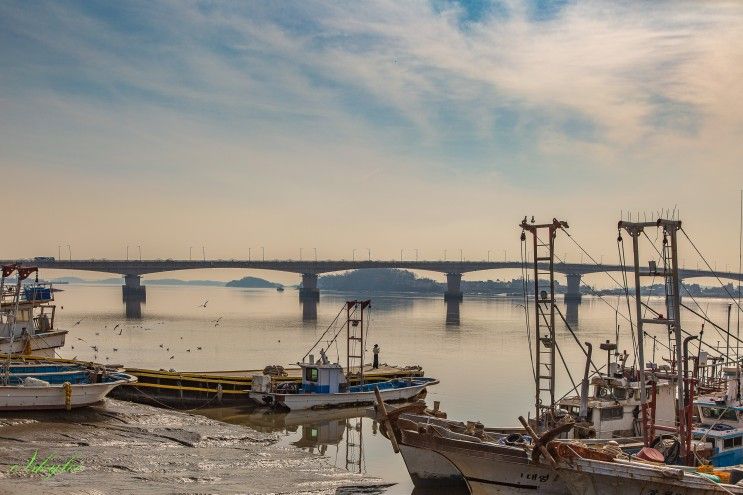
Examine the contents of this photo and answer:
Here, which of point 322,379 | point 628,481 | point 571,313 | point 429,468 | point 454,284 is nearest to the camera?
point 628,481

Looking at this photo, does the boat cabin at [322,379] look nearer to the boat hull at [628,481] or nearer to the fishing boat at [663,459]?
the fishing boat at [663,459]

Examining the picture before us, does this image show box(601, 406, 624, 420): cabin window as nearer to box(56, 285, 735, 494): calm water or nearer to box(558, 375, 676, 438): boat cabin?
box(558, 375, 676, 438): boat cabin

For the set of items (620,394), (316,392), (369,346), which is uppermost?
(620,394)

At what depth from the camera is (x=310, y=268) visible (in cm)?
16900

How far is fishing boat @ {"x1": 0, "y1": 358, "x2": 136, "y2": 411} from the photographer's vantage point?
31.0 m

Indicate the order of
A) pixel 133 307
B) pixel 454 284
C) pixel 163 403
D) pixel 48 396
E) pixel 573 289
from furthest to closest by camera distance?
pixel 573 289
pixel 454 284
pixel 133 307
pixel 163 403
pixel 48 396

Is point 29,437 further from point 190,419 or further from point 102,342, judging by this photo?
point 102,342

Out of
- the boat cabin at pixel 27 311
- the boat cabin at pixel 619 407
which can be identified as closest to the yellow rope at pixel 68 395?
the boat cabin at pixel 27 311

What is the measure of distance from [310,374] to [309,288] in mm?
131274

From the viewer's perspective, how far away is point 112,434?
29.6 m

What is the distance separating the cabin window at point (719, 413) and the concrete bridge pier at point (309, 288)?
142 meters

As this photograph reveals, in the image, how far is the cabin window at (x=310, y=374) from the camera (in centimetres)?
3909

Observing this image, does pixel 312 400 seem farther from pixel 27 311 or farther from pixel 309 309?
pixel 309 309

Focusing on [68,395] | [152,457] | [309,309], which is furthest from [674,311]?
[309,309]
